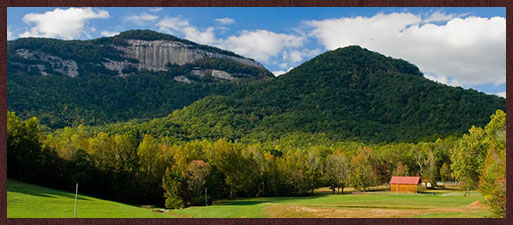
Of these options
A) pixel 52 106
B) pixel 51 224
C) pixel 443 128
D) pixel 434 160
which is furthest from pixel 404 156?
pixel 52 106

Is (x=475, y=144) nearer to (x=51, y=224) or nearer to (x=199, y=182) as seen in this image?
(x=199, y=182)

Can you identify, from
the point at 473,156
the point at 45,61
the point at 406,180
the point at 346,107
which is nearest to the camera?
the point at 473,156

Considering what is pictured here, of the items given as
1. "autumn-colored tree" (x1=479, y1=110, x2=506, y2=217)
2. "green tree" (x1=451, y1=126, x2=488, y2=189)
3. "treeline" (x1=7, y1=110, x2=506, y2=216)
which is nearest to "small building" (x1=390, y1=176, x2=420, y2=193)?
"treeline" (x1=7, y1=110, x2=506, y2=216)

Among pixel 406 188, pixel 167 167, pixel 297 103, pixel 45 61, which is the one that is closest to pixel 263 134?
pixel 297 103

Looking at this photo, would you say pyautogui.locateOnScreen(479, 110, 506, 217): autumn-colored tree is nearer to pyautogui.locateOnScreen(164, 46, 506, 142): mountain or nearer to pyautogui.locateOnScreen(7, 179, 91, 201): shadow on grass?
pyautogui.locateOnScreen(7, 179, 91, 201): shadow on grass

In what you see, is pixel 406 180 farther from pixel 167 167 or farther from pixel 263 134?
pixel 263 134

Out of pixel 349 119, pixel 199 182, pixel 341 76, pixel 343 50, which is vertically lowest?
pixel 199 182

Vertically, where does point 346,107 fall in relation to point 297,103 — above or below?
below

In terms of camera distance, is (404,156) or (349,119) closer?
(404,156)

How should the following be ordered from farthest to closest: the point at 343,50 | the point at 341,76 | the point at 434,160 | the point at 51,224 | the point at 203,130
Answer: the point at 343,50, the point at 341,76, the point at 203,130, the point at 434,160, the point at 51,224
